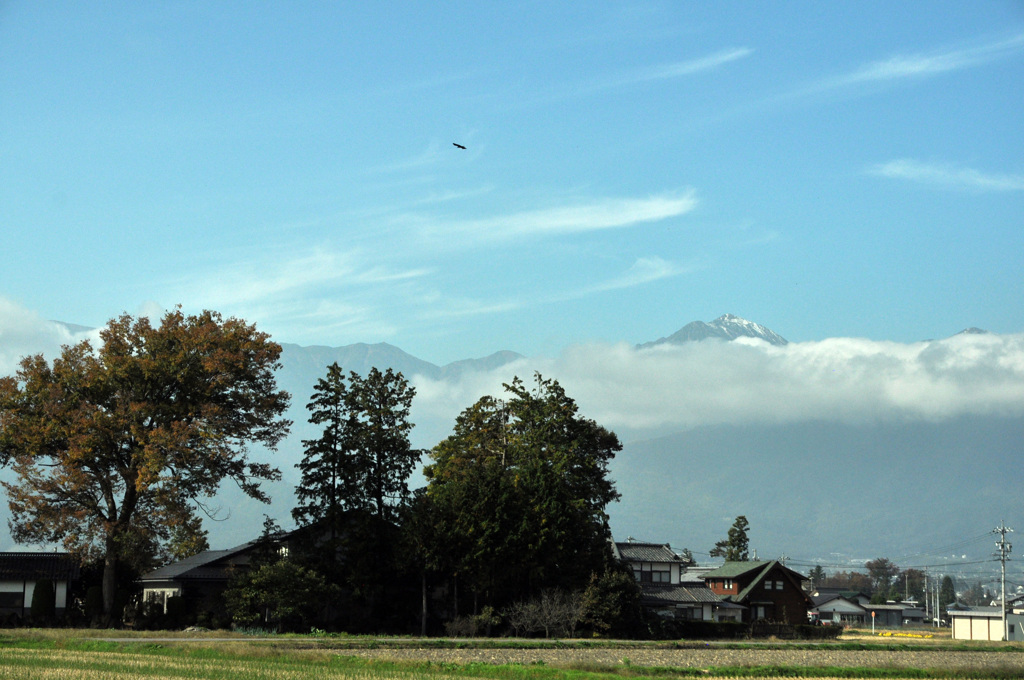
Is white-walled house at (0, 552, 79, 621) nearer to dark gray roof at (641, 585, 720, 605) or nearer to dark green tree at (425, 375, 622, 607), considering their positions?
dark green tree at (425, 375, 622, 607)

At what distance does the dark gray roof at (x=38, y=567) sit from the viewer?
Result: 6128 cm

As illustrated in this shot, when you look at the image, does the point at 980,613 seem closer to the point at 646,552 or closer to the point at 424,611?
the point at 646,552

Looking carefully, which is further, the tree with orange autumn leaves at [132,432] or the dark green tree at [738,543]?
the dark green tree at [738,543]

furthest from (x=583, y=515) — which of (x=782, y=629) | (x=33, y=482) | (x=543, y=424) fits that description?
(x=33, y=482)

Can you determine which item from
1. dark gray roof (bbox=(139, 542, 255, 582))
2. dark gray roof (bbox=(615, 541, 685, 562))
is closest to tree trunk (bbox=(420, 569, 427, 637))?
dark gray roof (bbox=(139, 542, 255, 582))

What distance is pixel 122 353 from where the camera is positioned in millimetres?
59875

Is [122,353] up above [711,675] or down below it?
above

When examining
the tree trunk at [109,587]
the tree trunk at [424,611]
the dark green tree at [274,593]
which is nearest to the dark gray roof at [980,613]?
the tree trunk at [424,611]

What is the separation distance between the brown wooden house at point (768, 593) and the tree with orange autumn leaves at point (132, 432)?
170ft

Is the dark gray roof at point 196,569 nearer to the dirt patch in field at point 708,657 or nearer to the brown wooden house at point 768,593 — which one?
the dirt patch in field at point 708,657

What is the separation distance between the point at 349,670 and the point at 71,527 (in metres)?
28.6

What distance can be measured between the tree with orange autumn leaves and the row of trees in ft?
0.30

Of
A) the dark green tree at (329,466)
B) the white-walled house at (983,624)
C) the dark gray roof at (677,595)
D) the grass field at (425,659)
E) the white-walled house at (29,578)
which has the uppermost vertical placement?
the dark green tree at (329,466)

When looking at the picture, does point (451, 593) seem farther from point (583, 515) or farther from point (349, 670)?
point (349, 670)
